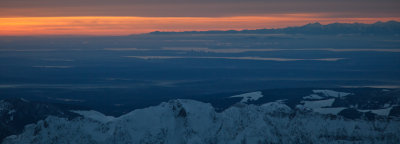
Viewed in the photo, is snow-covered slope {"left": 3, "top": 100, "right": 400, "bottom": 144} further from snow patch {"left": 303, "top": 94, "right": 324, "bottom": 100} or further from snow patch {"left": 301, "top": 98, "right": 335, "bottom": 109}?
snow patch {"left": 303, "top": 94, "right": 324, "bottom": 100}

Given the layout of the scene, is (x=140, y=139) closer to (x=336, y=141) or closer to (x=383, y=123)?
(x=336, y=141)

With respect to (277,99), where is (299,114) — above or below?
above

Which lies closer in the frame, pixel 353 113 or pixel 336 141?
pixel 336 141

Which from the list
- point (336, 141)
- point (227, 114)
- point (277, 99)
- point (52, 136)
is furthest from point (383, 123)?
point (277, 99)

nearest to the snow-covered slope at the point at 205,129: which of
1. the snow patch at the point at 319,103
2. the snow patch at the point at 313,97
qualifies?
the snow patch at the point at 319,103

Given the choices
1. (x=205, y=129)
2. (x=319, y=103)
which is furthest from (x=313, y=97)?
(x=205, y=129)

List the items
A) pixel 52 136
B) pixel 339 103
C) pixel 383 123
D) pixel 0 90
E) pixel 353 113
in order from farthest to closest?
pixel 0 90 → pixel 339 103 → pixel 353 113 → pixel 383 123 → pixel 52 136

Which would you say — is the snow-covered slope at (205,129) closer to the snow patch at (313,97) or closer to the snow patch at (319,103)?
the snow patch at (319,103)

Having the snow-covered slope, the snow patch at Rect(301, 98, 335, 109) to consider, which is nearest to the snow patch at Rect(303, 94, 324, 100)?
the snow patch at Rect(301, 98, 335, 109)
